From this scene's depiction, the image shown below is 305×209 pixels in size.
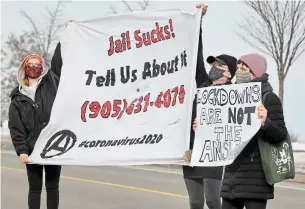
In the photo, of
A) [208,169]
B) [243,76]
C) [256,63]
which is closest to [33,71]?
[208,169]

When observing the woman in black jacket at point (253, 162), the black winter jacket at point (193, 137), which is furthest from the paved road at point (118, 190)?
the woman in black jacket at point (253, 162)

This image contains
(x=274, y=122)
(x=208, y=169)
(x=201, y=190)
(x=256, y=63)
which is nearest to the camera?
(x=274, y=122)

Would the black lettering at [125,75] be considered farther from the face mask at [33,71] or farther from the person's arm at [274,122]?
the person's arm at [274,122]

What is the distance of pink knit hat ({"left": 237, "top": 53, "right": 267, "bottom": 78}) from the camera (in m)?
3.82

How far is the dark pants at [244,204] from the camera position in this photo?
383 cm

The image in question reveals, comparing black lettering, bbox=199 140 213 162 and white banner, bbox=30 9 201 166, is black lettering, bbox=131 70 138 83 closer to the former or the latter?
white banner, bbox=30 9 201 166

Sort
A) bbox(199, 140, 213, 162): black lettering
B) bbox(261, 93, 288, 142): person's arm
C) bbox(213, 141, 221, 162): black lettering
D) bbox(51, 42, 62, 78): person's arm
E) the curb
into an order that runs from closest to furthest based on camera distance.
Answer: bbox(261, 93, 288, 142): person's arm → bbox(213, 141, 221, 162): black lettering → bbox(199, 140, 213, 162): black lettering → bbox(51, 42, 62, 78): person's arm → the curb

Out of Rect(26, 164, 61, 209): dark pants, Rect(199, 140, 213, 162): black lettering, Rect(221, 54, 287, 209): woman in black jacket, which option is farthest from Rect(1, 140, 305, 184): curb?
Rect(221, 54, 287, 209): woman in black jacket

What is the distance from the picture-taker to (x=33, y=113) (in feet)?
16.8

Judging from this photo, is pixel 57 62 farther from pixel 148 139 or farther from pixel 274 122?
pixel 274 122

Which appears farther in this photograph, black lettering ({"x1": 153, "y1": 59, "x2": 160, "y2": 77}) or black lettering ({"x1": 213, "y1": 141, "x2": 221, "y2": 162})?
black lettering ({"x1": 153, "y1": 59, "x2": 160, "y2": 77})

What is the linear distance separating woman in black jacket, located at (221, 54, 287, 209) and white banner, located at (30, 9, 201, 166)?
0.61 meters

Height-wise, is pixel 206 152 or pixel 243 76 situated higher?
pixel 243 76

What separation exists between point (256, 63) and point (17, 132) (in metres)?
2.48
